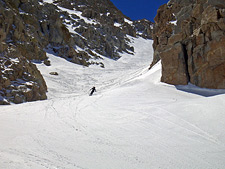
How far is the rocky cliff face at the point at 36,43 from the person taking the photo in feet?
49.1

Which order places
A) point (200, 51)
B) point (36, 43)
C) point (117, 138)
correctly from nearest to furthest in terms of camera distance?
point (117, 138) → point (200, 51) → point (36, 43)

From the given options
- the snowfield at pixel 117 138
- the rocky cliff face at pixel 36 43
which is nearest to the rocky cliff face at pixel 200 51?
the snowfield at pixel 117 138

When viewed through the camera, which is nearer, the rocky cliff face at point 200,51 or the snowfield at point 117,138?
the snowfield at point 117,138

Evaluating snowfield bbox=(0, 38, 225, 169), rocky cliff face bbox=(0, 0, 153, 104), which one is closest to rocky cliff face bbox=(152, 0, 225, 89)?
snowfield bbox=(0, 38, 225, 169)

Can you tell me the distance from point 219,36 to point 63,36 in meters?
38.9

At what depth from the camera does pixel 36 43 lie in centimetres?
3331

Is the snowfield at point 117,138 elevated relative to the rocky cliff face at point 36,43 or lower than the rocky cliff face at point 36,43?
lower

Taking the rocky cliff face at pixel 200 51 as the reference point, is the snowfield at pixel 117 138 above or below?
below

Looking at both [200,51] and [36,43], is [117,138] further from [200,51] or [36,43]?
[36,43]

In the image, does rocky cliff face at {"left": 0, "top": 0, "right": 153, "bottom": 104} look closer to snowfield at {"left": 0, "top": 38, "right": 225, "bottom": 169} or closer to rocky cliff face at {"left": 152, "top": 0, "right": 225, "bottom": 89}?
snowfield at {"left": 0, "top": 38, "right": 225, "bottom": 169}

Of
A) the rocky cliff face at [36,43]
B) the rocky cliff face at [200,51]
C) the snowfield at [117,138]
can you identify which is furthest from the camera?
the rocky cliff face at [36,43]

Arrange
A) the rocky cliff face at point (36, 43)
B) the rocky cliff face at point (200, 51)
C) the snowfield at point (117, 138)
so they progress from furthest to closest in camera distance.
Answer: the rocky cliff face at point (36, 43) → the rocky cliff face at point (200, 51) → the snowfield at point (117, 138)


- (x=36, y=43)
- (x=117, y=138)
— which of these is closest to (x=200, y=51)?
(x=117, y=138)

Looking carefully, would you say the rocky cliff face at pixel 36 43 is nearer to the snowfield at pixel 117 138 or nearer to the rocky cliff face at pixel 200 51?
the snowfield at pixel 117 138
